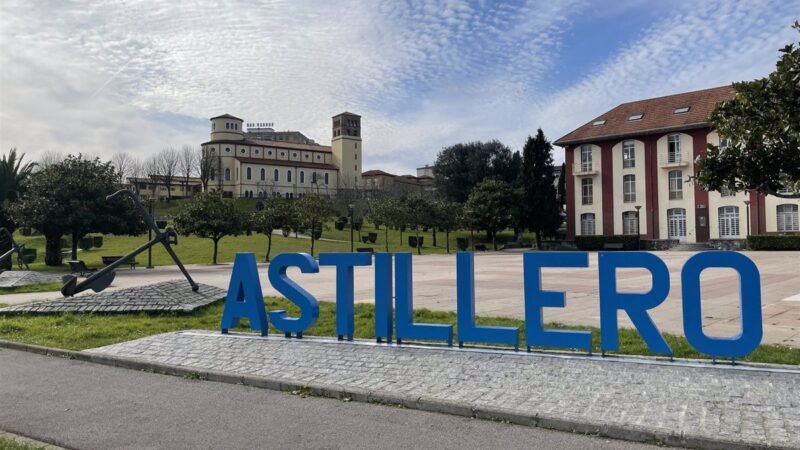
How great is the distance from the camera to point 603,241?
52.5 m

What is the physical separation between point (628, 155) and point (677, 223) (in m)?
7.18

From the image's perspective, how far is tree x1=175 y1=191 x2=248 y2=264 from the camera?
37.3 meters

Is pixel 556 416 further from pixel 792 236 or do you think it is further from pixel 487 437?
pixel 792 236

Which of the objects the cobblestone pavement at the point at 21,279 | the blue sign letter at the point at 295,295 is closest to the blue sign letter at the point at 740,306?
the blue sign letter at the point at 295,295

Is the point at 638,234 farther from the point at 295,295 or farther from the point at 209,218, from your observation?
the point at 295,295

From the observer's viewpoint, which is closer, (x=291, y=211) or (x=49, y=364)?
(x=49, y=364)

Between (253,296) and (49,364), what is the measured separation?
9.32 feet

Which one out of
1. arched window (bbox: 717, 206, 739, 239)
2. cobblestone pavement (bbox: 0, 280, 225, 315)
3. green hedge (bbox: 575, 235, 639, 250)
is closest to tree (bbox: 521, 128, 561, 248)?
green hedge (bbox: 575, 235, 639, 250)

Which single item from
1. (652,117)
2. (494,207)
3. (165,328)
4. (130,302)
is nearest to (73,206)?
(130,302)

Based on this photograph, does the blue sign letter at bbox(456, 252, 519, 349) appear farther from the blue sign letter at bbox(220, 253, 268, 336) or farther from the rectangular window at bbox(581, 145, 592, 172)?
the rectangular window at bbox(581, 145, 592, 172)

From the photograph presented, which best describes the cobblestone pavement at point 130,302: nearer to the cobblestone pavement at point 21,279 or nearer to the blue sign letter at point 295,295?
the blue sign letter at point 295,295

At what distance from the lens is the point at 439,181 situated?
241ft

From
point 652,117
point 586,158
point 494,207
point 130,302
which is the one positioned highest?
point 652,117

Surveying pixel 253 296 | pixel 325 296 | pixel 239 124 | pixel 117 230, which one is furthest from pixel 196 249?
pixel 239 124
